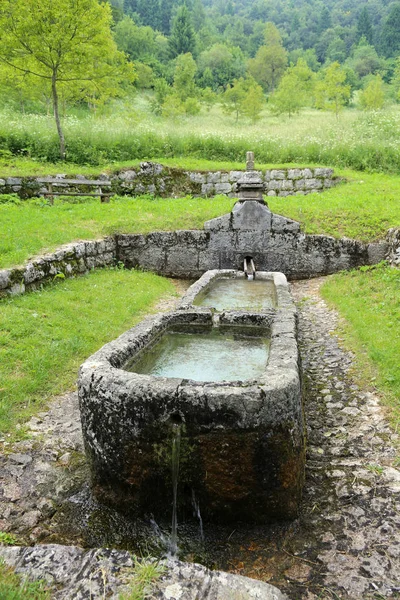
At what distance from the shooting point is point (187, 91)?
3441 centimetres

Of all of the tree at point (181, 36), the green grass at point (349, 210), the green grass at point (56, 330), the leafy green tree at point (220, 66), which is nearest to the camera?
the green grass at point (56, 330)

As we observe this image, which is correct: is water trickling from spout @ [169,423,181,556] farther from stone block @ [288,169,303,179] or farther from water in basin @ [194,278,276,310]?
stone block @ [288,169,303,179]

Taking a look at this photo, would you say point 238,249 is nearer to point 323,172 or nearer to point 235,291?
point 235,291

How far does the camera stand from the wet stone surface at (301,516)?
7.92 ft

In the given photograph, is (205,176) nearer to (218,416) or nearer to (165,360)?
(165,360)

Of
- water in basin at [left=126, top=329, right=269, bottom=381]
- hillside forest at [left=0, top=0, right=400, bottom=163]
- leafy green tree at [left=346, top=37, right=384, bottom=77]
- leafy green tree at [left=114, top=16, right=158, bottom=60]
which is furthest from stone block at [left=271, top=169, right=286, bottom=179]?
leafy green tree at [left=346, top=37, right=384, bottom=77]

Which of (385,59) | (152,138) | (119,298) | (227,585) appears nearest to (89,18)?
(152,138)

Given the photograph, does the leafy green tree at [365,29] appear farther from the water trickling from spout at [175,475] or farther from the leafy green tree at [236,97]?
the water trickling from spout at [175,475]

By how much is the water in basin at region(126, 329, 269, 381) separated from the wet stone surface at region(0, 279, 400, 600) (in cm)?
81

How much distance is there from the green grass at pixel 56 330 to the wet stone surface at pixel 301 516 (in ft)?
1.24

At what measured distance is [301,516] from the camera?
9.34 feet

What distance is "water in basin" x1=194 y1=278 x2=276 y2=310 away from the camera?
6261 mm

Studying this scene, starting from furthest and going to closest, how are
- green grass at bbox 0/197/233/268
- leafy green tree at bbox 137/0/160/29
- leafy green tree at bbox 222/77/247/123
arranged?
leafy green tree at bbox 137/0/160/29
leafy green tree at bbox 222/77/247/123
green grass at bbox 0/197/233/268

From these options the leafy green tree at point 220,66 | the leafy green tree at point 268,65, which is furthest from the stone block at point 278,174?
the leafy green tree at point 268,65
